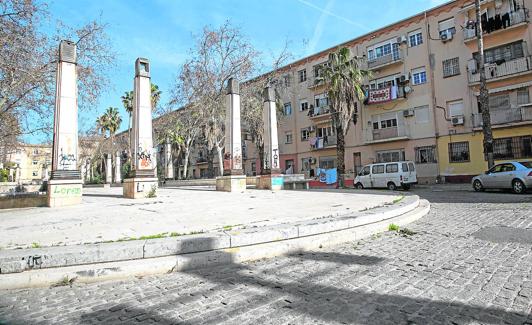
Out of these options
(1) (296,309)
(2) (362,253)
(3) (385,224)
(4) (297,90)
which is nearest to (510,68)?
(4) (297,90)

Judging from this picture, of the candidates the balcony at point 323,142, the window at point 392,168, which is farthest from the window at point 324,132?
the window at point 392,168

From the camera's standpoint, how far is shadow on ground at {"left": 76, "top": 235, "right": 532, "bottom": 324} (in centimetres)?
242

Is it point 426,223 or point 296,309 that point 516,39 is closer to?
point 426,223

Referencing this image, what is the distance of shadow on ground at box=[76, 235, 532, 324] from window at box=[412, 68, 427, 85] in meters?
25.3

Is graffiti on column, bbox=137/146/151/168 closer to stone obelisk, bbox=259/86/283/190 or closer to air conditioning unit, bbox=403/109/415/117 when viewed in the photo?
stone obelisk, bbox=259/86/283/190

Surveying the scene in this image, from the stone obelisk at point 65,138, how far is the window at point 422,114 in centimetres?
2351

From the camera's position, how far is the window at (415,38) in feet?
Answer: 80.3

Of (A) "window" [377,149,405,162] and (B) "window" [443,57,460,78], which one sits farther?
(A) "window" [377,149,405,162]

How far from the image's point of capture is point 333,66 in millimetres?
22656

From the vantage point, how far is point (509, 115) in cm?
1997

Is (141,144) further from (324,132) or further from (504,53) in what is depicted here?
(504,53)

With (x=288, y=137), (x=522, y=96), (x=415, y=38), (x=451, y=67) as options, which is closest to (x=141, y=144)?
Result: (x=451, y=67)

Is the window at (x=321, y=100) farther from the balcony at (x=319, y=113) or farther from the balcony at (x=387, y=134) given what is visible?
the balcony at (x=387, y=134)

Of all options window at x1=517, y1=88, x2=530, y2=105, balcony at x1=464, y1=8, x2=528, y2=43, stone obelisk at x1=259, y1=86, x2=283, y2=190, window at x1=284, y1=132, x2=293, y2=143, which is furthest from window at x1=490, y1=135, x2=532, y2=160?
window at x1=284, y1=132, x2=293, y2=143
